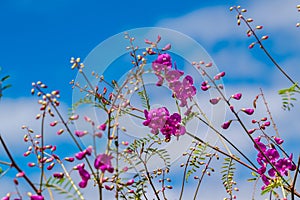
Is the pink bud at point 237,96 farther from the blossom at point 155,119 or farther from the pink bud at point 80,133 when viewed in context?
the pink bud at point 80,133

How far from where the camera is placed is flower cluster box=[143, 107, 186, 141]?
112 inches

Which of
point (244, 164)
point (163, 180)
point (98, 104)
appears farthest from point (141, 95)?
point (98, 104)

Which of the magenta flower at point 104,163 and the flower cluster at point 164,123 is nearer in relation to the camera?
the magenta flower at point 104,163

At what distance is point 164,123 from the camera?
2.87 m

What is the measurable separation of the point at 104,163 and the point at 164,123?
1118mm

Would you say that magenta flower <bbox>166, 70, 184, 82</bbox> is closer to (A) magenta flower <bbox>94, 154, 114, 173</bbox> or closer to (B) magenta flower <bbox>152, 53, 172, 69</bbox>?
(B) magenta flower <bbox>152, 53, 172, 69</bbox>

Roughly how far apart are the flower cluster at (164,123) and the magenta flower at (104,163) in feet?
3.56

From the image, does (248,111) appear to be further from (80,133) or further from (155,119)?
(80,133)

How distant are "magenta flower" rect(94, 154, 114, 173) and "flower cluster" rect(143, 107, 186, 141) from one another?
108 cm

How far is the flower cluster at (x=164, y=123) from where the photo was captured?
112 inches

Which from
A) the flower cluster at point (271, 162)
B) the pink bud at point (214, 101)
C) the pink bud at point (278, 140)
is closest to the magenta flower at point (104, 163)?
the pink bud at point (214, 101)

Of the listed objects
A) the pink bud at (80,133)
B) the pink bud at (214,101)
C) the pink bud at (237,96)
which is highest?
the pink bud at (237,96)

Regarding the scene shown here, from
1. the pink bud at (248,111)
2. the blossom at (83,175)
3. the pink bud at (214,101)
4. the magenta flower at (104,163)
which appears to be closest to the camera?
the magenta flower at (104,163)

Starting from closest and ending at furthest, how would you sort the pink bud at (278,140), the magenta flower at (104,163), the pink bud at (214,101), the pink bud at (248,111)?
the magenta flower at (104,163) < the pink bud at (214,101) < the pink bud at (248,111) < the pink bud at (278,140)
